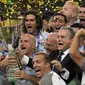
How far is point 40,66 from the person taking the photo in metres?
7.62

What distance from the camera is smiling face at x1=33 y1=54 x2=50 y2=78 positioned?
300 inches

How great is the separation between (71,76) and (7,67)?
67.7 inches

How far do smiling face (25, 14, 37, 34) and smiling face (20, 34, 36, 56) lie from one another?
1.05 m

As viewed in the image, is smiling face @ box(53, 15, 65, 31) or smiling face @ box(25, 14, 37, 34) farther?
smiling face @ box(25, 14, 37, 34)

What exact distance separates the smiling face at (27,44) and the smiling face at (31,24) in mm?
1050

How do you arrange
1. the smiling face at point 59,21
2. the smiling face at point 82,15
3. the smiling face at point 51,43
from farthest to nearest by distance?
the smiling face at point 82,15
the smiling face at point 59,21
the smiling face at point 51,43

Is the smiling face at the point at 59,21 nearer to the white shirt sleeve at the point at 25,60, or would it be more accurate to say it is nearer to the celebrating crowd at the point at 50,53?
the celebrating crowd at the point at 50,53

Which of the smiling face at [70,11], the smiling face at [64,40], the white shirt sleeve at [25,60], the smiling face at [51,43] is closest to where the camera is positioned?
the smiling face at [64,40]

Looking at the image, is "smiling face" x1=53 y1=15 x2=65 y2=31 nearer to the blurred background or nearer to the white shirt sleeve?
the blurred background

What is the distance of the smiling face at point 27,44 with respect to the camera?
27.5 feet

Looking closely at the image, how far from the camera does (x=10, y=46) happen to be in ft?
27.3

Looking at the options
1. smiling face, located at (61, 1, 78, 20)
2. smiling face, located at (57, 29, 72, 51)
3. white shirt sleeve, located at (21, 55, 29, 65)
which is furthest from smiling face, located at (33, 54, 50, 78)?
smiling face, located at (61, 1, 78, 20)

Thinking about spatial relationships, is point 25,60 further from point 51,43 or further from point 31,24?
point 31,24

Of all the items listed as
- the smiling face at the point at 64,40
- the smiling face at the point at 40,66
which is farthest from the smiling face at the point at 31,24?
the smiling face at the point at 64,40
